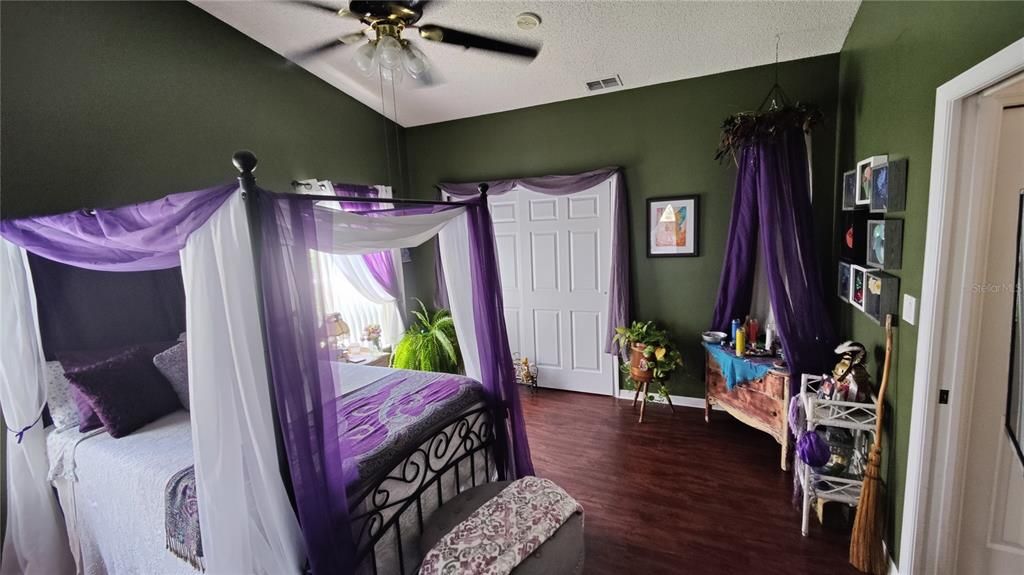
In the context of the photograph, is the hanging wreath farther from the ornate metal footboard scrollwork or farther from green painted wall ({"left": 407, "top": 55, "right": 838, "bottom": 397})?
the ornate metal footboard scrollwork

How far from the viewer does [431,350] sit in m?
4.09

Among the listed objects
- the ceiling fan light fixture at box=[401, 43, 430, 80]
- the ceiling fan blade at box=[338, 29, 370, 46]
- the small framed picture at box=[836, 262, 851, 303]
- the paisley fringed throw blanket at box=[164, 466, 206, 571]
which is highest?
the ceiling fan blade at box=[338, 29, 370, 46]

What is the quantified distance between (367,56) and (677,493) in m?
2.95

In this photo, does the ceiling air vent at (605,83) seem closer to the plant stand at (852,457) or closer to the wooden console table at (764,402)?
the wooden console table at (764,402)

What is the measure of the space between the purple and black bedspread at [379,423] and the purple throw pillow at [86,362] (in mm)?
812

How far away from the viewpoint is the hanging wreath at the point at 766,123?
8.86 ft

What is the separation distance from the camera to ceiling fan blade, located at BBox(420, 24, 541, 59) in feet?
6.48

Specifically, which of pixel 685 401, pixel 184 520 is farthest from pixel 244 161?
pixel 685 401

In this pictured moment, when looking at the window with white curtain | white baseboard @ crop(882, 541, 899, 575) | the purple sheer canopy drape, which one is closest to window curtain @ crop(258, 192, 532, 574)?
white baseboard @ crop(882, 541, 899, 575)

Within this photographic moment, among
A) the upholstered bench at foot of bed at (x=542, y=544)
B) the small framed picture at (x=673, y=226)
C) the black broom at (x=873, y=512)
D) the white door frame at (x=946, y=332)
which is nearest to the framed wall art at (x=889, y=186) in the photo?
the white door frame at (x=946, y=332)

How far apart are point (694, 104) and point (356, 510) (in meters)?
3.63

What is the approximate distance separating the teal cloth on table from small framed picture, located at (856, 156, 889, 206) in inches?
44.6

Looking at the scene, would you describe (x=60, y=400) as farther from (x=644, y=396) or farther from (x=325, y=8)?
(x=644, y=396)

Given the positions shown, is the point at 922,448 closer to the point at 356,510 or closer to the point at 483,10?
the point at 356,510
